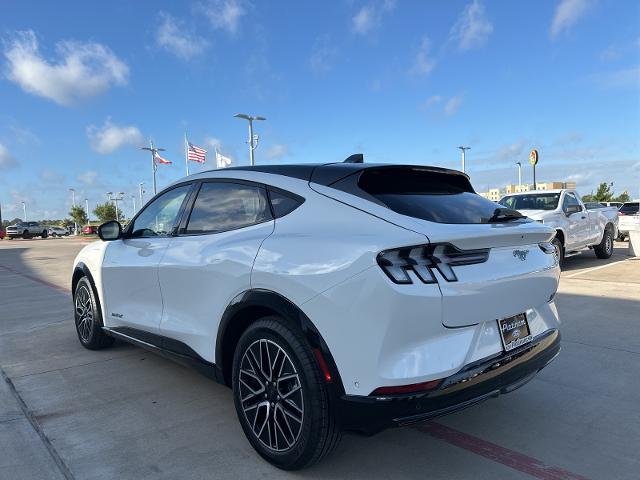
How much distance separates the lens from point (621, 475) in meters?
2.55

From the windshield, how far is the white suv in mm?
7965

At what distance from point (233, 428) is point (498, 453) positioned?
167cm

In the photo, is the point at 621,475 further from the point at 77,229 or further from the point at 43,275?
the point at 77,229

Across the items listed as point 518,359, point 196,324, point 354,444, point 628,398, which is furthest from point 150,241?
point 628,398

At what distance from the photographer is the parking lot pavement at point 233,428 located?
269cm

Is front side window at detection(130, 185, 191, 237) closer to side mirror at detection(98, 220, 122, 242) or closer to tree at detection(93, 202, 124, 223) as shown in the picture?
side mirror at detection(98, 220, 122, 242)

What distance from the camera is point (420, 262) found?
2264 mm

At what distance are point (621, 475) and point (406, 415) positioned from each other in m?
1.32

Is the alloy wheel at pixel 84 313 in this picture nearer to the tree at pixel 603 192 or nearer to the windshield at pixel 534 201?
the windshield at pixel 534 201

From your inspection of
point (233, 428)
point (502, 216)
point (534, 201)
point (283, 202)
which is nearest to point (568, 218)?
point (534, 201)

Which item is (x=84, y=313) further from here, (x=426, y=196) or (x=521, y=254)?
(x=521, y=254)

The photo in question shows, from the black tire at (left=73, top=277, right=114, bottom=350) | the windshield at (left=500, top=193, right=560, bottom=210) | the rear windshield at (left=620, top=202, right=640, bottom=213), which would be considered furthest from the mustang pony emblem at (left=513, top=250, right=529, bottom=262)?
the rear windshield at (left=620, top=202, right=640, bottom=213)

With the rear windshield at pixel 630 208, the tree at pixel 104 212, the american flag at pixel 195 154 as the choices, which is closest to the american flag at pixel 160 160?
the american flag at pixel 195 154

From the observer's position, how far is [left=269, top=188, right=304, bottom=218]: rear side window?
9.21 ft
